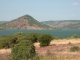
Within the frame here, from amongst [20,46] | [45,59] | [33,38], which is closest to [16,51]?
[20,46]

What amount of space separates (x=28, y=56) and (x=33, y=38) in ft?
75.1

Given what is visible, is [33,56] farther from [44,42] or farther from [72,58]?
[44,42]

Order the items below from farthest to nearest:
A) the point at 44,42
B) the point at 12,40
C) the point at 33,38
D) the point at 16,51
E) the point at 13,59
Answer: the point at 33,38, the point at 12,40, the point at 44,42, the point at 16,51, the point at 13,59

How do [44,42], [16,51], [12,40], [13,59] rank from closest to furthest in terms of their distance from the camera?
1. [13,59]
2. [16,51]
3. [44,42]
4. [12,40]

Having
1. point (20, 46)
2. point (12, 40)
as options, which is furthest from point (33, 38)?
point (20, 46)

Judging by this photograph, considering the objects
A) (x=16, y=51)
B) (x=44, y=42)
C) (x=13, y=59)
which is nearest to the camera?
(x=13, y=59)

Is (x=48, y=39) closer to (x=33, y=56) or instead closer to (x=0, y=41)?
(x=0, y=41)

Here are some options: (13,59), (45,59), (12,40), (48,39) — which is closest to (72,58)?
(45,59)

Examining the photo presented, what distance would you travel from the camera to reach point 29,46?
20.6 metres

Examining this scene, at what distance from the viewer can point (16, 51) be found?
65.7 ft

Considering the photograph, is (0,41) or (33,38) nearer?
(0,41)

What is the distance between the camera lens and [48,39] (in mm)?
36656

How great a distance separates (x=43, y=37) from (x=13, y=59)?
18.2 meters

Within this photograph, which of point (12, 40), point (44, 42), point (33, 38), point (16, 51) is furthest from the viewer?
point (33, 38)
